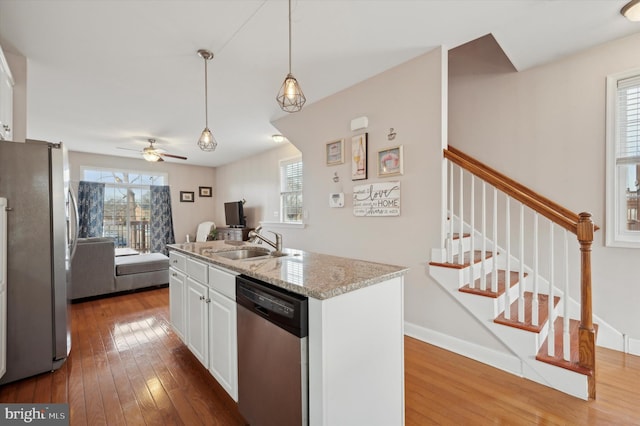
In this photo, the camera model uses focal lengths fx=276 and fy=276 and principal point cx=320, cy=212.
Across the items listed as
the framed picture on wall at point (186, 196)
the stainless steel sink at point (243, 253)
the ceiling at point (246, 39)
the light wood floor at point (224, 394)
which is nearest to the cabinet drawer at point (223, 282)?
the stainless steel sink at point (243, 253)

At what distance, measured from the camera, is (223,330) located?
64.6 inches

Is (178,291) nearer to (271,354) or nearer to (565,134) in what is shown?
(271,354)

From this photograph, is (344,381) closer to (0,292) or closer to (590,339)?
(590,339)

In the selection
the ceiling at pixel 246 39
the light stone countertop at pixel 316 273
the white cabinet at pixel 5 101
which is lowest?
the light stone countertop at pixel 316 273

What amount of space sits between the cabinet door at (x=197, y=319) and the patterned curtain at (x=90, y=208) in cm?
554

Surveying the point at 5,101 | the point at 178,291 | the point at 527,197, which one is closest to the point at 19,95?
the point at 5,101

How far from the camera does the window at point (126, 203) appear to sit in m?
6.33

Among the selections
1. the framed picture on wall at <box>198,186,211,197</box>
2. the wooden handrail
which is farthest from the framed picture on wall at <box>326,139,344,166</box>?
the framed picture on wall at <box>198,186,211,197</box>

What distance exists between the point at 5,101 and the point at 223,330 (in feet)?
8.40

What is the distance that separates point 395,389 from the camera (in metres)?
1.37

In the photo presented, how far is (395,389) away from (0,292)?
2505 millimetres

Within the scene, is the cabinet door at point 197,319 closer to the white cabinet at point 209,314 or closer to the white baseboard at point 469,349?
the white cabinet at point 209,314

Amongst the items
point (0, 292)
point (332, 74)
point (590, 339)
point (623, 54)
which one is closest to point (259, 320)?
point (0, 292)

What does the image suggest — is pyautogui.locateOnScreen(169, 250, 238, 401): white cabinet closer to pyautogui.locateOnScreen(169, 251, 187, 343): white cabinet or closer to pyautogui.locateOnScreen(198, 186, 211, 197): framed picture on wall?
pyautogui.locateOnScreen(169, 251, 187, 343): white cabinet
